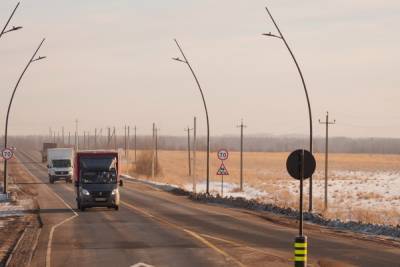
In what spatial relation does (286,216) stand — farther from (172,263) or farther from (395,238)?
(172,263)

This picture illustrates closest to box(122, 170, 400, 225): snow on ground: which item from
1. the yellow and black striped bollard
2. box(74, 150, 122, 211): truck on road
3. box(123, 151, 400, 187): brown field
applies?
box(123, 151, 400, 187): brown field

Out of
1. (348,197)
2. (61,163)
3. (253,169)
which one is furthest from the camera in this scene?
(253,169)

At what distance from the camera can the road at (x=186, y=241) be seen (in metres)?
18.7

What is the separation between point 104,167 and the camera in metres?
34.8

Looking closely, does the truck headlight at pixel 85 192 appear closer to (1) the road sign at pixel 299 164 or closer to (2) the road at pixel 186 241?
(2) the road at pixel 186 241

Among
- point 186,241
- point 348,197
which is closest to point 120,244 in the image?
point 186,241

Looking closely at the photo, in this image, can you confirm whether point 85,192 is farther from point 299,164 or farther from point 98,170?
point 299,164

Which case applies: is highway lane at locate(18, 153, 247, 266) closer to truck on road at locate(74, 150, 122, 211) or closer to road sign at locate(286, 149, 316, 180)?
truck on road at locate(74, 150, 122, 211)

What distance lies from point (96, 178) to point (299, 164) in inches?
839

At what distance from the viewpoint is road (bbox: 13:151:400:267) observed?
18656 millimetres

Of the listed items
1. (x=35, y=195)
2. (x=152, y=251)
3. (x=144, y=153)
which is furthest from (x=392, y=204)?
(x=144, y=153)

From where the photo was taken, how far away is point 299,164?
14625 millimetres

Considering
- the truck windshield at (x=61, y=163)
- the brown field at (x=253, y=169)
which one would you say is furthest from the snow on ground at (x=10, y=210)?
the brown field at (x=253, y=169)

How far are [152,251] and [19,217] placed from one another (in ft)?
43.6
